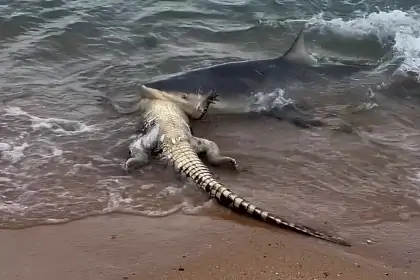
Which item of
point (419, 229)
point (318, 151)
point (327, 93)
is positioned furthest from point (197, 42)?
point (419, 229)

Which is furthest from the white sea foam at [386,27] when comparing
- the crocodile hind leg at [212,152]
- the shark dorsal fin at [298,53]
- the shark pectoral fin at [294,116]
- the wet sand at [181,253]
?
the wet sand at [181,253]

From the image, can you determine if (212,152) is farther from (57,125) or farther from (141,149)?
(57,125)

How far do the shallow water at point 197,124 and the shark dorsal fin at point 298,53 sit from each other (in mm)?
429

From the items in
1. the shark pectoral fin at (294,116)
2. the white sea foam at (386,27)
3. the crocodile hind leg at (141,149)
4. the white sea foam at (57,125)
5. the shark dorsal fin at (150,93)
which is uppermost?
the white sea foam at (386,27)

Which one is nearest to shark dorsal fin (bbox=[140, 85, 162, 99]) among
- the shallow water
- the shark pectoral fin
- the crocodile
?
the crocodile

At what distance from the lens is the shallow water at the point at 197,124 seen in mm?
4887

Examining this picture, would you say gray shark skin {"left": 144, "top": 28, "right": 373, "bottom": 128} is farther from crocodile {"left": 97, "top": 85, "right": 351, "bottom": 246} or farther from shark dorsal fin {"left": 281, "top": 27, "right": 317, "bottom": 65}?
crocodile {"left": 97, "top": 85, "right": 351, "bottom": 246}

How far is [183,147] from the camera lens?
18.8 ft

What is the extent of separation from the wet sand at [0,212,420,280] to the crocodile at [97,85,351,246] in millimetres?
135

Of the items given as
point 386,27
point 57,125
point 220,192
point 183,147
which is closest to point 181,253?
point 220,192

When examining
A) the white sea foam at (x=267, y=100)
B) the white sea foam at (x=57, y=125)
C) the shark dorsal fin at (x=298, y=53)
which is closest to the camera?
the white sea foam at (x=57, y=125)

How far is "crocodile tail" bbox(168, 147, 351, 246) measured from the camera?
4.39 meters

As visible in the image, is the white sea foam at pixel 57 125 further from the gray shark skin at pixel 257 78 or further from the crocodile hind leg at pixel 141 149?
the gray shark skin at pixel 257 78

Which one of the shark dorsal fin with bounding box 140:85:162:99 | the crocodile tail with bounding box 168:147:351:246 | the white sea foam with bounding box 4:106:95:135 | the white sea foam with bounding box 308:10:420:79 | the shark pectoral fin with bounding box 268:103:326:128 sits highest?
the white sea foam with bounding box 308:10:420:79
